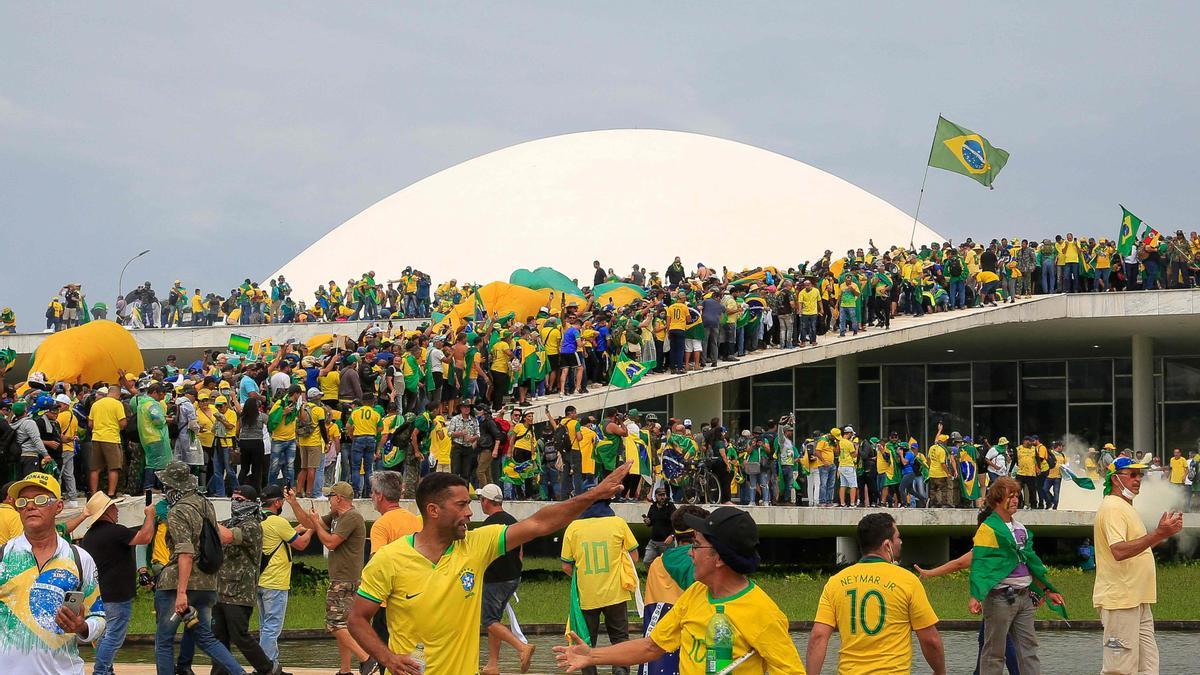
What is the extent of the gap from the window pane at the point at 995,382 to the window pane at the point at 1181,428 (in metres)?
3.32

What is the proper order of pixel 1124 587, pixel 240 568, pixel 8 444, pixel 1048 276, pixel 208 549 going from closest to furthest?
1. pixel 1124 587
2. pixel 208 549
3. pixel 240 568
4. pixel 8 444
5. pixel 1048 276

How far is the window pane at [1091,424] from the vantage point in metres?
34.1

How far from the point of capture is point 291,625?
49.1ft

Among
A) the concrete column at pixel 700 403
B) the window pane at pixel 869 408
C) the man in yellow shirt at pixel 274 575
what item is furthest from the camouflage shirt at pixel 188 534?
the window pane at pixel 869 408

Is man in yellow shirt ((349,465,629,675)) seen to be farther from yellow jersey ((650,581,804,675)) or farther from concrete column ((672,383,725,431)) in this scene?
concrete column ((672,383,725,431))

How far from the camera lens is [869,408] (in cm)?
3550

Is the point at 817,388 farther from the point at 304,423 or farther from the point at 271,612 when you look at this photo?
the point at 271,612

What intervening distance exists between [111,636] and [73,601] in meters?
3.77

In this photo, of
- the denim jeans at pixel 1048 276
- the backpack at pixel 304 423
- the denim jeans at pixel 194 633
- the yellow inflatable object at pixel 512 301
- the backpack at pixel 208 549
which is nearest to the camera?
the backpack at pixel 208 549

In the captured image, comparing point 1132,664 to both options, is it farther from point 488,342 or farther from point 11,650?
point 488,342

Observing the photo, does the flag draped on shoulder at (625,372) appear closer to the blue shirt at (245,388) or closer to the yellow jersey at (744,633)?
the blue shirt at (245,388)

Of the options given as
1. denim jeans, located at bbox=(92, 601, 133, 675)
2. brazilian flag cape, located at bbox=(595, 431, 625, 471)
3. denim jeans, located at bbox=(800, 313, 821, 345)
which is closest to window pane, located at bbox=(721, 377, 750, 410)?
denim jeans, located at bbox=(800, 313, 821, 345)

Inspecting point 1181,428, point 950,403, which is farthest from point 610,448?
point 1181,428

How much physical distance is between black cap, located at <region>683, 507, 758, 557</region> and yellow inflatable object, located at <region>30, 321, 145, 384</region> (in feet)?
61.7
